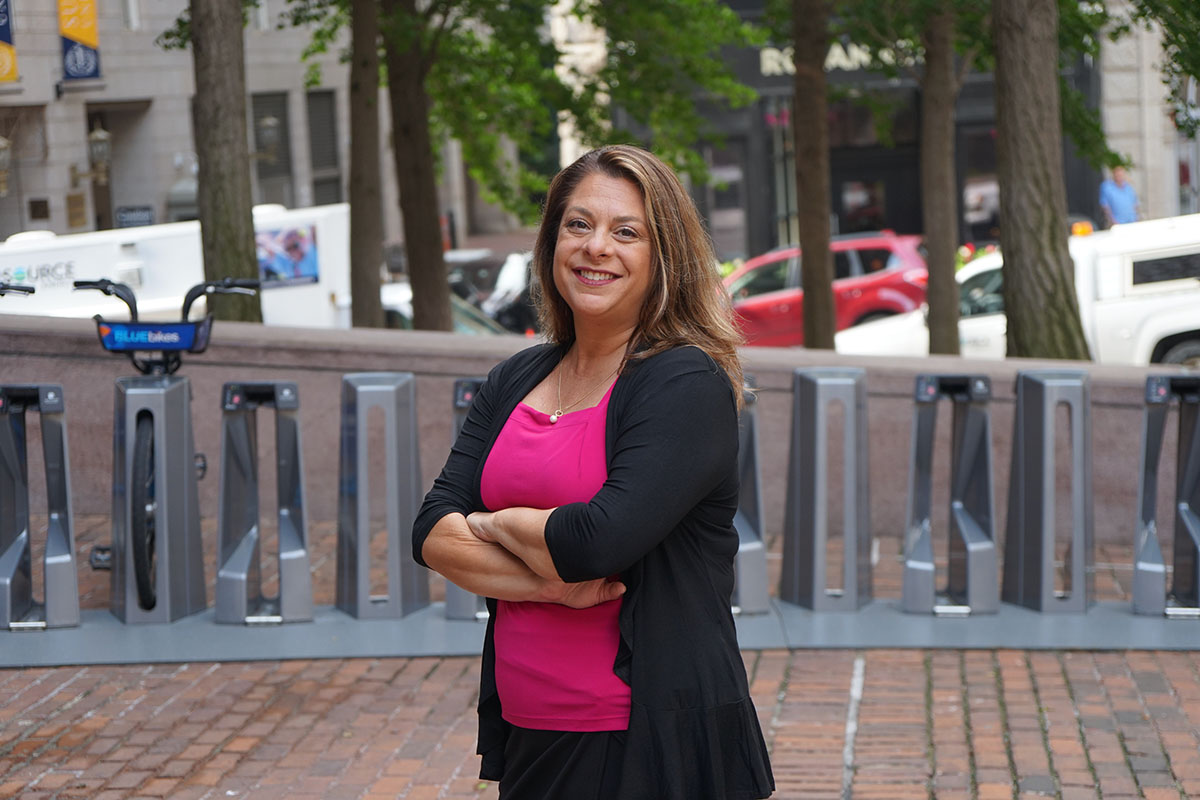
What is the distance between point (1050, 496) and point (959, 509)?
0.38m

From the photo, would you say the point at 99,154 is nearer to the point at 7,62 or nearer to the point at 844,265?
the point at 7,62

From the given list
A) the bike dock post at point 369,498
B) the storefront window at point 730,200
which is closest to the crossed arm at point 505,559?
the bike dock post at point 369,498

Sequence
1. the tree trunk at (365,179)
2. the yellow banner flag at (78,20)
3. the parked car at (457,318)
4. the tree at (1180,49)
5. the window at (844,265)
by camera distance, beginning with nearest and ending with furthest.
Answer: the tree at (1180,49) → the yellow banner flag at (78,20) → the tree trunk at (365,179) → the parked car at (457,318) → the window at (844,265)

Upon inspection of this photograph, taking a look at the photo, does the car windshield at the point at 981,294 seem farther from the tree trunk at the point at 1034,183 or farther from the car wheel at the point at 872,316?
the tree trunk at the point at 1034,183

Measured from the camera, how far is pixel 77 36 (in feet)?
36.9

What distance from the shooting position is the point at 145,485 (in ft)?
21.1

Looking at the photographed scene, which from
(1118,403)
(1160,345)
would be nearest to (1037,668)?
(1118,403)

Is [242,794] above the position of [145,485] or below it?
below

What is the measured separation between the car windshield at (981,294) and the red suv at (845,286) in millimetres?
3392

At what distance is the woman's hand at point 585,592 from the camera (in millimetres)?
2779

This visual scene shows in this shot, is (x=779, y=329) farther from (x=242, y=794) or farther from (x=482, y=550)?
(x=482, y=550)

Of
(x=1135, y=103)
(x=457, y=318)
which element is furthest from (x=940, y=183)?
(x=1135, y=103)

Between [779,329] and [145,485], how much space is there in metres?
13.5

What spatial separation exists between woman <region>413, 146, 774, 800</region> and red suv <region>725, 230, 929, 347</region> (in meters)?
16.1
